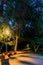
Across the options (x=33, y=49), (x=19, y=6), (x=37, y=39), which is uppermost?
(x=19, y=6)

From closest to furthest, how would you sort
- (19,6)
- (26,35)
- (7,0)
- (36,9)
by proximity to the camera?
(19,6) < (7,0) < (36,9) < (26,35)

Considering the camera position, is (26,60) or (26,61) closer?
(26,61)

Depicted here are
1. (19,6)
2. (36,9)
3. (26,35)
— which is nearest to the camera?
(19,6)

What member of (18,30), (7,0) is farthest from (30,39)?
(7,0)

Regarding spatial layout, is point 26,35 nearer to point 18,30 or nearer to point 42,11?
point 18,30

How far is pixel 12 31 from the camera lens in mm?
16688

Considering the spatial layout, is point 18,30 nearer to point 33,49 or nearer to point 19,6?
point 33,49

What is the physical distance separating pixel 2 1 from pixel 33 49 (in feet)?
41.6

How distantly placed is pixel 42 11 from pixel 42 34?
8.58 ft

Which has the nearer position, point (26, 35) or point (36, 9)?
point (36, 9)

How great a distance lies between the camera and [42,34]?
1819 cm

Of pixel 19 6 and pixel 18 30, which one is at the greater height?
pixel 19 6

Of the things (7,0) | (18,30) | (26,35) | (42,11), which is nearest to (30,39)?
(26,35)

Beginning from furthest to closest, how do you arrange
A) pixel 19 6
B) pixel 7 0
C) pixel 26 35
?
pixel 26 35
pixel 7 0
pixel 19 6
